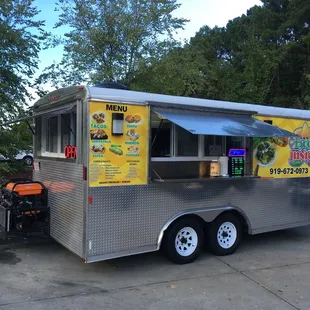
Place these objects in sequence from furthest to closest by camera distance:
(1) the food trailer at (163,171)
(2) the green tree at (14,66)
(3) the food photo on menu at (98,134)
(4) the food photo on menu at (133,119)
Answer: (2) the green tree at (14,66)
(4) the food photo on menu at (133,119)
(1) the food trailer at (163,171)
(3) the food photo on menu at (98,134)

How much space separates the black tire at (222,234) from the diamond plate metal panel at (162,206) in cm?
22

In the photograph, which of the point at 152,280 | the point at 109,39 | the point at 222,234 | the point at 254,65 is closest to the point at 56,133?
the point at 152,280

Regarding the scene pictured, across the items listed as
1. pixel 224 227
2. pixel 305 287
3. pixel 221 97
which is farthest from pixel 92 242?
pixel 221 97

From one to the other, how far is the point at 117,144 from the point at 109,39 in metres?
8.23

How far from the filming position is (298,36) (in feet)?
73.1

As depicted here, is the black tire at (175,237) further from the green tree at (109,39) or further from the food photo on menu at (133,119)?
the green tree at (109,39)

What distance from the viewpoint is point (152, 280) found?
4.89 m

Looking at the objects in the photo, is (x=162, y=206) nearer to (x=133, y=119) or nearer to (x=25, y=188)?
(x=133, y=119)

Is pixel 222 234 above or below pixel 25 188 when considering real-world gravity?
below

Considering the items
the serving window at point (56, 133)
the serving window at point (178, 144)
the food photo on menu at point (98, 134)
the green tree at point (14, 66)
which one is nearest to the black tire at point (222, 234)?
the serving window at point (178, 144)

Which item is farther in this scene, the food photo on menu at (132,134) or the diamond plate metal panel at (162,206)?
the food photo on menu at (132,134)

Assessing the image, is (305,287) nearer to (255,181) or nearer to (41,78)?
(255,181)

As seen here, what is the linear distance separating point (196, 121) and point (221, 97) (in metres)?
12.9

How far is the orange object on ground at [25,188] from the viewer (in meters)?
5.58
